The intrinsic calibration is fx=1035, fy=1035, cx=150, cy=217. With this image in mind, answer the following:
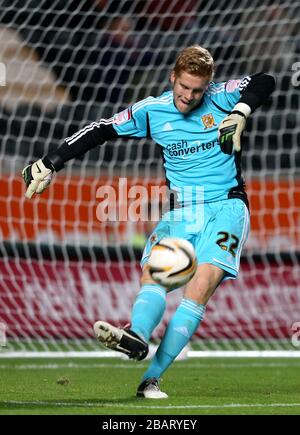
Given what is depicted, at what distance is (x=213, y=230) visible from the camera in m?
5.54

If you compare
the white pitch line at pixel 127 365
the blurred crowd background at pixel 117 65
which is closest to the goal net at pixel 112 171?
the blurred crowd background at pixel 117 65

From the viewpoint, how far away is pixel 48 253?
972 cm

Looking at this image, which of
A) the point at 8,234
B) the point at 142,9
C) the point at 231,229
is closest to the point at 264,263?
the point at 8,234

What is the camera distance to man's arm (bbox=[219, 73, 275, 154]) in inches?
202

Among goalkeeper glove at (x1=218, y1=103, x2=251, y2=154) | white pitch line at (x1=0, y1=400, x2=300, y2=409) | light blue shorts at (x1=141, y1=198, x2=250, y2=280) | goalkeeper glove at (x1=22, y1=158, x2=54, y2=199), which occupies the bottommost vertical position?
white pitch line at (x1=0, y1=400, x2=300, y2=409)

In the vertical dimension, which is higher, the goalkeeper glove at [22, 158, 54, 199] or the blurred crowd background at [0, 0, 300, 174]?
the goalkeeper glove at [22, 158, 54, 199]

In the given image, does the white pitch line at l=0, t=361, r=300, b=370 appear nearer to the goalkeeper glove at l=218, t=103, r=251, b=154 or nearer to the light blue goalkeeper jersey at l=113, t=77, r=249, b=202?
the light blue goalkeeper jersey at l=113, t=77, r=249, b=202

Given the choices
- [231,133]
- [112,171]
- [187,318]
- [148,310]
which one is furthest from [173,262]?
[112,171]

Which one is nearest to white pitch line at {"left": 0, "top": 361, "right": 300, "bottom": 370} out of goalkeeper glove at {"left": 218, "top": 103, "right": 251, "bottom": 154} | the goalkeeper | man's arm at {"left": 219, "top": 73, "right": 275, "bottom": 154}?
the goalkeeper

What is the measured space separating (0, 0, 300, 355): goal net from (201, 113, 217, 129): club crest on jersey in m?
3.87

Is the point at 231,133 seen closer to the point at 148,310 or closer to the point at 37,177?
the point at 148,310
